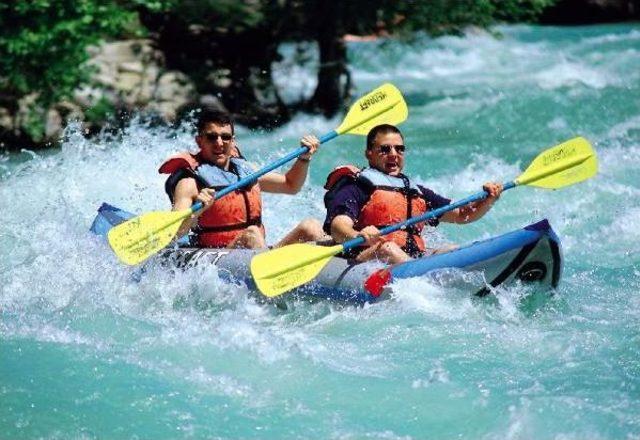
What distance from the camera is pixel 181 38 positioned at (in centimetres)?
1147

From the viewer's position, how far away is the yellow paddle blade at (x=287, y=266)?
5.09 metres

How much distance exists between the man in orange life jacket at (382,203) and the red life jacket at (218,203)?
1.59 feet

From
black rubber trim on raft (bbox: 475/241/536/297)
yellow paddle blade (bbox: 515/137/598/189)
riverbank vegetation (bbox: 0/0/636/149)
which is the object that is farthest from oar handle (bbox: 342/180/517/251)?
riverbank vegetation (bbox: 0/0/636/149)

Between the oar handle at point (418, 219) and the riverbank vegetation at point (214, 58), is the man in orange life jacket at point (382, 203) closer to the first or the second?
the oar handle at point (418, 219)

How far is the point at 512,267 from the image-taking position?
5.02m

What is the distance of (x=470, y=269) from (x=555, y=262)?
403mm

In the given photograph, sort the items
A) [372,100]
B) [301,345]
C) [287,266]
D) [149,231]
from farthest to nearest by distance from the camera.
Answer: [372,100], [149,231], [287,266], [301,345]

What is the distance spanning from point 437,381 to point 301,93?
7284 millimetres

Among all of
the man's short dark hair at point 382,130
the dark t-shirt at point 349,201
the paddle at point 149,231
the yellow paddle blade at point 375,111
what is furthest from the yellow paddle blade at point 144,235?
the yellow paddle blade at point 375,111

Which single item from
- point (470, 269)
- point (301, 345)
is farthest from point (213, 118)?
point (470, 269)

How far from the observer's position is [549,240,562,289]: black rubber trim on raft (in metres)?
4.98

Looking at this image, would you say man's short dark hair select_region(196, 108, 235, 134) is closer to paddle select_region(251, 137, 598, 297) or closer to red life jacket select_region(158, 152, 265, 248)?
red life jacket select_region(158, 152, 265, 248)

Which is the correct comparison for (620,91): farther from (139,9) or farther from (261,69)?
(139,9)

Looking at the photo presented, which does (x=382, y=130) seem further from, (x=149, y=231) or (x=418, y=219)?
(x=149, y=231)
